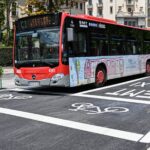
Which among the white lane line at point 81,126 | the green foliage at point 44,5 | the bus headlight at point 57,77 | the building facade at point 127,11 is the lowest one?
the white lane line at point 81,126

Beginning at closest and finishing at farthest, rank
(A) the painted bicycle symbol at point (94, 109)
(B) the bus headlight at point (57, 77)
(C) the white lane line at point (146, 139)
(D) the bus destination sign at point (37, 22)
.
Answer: (C) the white lane line at point (146, 139)
(A) the painted bicycle symbol at point (94, 109)
(B) the bus headlight at point (57, 77)
(D) the bus destination sign at point (37, 22)

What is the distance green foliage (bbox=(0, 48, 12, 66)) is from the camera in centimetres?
3561

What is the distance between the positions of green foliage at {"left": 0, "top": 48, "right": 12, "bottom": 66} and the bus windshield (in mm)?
21424

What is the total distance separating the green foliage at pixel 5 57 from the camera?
117ft

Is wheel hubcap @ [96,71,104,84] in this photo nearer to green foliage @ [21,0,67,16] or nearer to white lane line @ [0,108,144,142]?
white lane line @ [0,108,144,142]

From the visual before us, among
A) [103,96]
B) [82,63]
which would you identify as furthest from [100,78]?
[103,96]

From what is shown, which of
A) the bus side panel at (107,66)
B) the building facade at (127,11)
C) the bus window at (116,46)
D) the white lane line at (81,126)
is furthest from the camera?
the building facade at (127,11)

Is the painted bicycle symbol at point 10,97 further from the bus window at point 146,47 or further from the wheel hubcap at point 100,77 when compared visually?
the bus window at point 146,47

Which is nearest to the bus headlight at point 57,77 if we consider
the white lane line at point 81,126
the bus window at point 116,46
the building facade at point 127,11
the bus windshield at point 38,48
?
the bus windshield at point 38,48

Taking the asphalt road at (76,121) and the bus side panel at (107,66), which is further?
the bus side panel at (107,66)

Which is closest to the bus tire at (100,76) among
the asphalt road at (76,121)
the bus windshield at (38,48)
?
the asphalt road at (76,121)

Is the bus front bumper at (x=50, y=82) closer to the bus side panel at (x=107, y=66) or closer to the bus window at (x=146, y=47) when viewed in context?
the bus side panel at (x=107, y=66)

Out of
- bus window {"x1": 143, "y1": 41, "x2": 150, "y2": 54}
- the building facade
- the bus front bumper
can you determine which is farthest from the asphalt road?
the building facade

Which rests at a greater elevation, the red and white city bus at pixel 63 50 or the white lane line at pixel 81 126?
the red and white city bus at pixel 63 50
